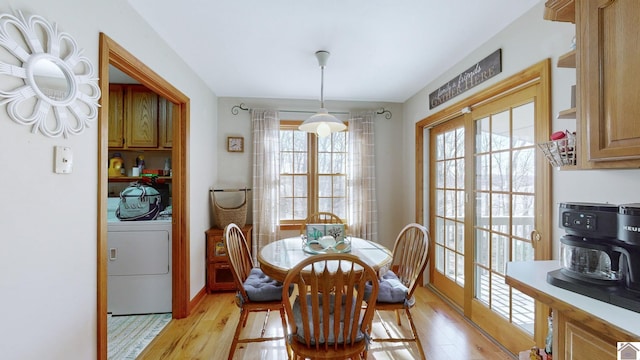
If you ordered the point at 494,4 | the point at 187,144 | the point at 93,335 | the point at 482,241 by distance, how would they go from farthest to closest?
1. the point at 187,144
2. the point at 482,241
3. the point at 494,4
4. the point at 93,335

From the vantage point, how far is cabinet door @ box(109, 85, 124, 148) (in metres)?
3.12

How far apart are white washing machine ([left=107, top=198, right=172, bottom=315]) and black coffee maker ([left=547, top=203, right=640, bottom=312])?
290cm

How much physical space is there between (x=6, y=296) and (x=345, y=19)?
2.28 m

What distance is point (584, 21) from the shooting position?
3.98 ft

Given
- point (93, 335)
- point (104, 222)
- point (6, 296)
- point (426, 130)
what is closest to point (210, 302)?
point (93, 335)

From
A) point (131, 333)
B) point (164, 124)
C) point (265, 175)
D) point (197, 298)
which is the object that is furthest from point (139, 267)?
point (265, 175)

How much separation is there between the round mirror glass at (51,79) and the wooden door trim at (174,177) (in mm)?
277

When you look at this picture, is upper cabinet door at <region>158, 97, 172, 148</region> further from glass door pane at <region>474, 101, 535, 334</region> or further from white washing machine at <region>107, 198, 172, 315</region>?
glass door pane at <region>474, 101, 535, 334</region>

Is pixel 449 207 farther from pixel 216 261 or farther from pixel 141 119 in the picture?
pixel 141 119

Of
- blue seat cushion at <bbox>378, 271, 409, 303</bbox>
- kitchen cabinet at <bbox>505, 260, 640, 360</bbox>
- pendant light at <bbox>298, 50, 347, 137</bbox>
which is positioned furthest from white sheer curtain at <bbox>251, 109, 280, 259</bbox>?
kitchen cabinet at <bbox>505, 260, 640, 360</bbox>

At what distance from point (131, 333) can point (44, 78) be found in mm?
2153

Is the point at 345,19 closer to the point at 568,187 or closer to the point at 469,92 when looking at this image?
the point at 469,92

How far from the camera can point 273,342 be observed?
2295 mm

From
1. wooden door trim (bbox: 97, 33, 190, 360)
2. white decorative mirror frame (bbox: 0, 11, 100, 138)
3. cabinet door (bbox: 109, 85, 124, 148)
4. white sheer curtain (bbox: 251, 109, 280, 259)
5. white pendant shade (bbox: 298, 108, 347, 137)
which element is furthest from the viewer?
white sheer curtain (bbox: 251, 109, 280, 259)
